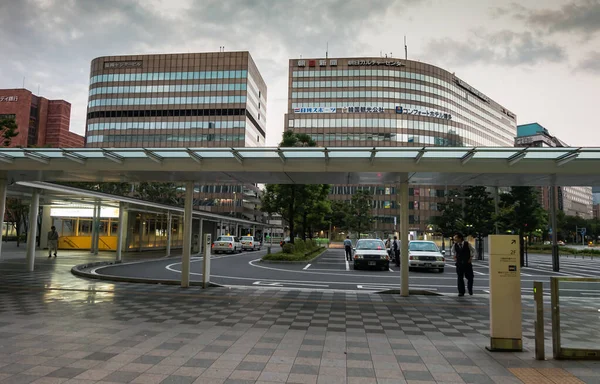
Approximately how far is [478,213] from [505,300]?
3287 cm

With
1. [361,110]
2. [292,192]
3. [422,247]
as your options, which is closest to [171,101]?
[361,110]

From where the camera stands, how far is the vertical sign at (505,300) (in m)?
6.11

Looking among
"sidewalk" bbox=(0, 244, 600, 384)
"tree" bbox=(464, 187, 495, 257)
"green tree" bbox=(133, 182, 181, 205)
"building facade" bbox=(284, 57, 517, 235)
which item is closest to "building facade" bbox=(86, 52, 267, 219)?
"building facade" bbox=(284, 57, 517, 235)

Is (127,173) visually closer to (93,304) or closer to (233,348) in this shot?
(93,304)

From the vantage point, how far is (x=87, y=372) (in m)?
4.88

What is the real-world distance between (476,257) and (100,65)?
80.9 m

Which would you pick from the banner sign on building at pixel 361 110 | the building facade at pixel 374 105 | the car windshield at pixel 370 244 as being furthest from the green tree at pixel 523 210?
the banner sign on building at pixel 361 110

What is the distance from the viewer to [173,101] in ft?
261

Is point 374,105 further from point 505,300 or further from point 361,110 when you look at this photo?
point 505,300

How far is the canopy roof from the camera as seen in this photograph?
9.99 meters

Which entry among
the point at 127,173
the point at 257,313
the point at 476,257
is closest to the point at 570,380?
the point at 257,313

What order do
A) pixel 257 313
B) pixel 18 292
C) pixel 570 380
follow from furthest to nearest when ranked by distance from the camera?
pixel 18 292, pixel 257 313, pixel 570 380

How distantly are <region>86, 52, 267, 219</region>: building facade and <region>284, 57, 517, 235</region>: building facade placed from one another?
1111 centimetres

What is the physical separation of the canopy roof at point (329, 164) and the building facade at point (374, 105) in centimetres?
6569
